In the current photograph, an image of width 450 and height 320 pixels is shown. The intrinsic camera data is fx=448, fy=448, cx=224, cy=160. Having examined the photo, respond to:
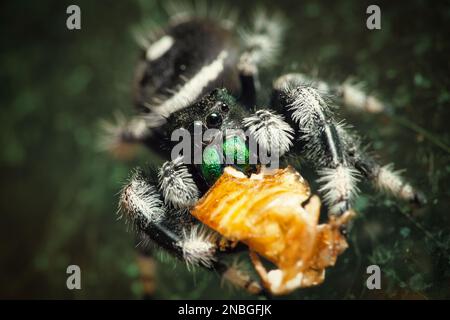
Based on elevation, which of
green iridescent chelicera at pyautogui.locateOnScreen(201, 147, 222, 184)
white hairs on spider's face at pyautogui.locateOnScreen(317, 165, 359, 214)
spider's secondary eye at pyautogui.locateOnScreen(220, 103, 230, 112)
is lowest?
white hairs on spider's face at pyautogui.locateOnScreen(317, 165, 359, 214)

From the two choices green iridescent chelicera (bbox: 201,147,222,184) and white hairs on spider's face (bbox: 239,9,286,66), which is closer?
green iridescent chelicera (bbox: 201,147,222,184)

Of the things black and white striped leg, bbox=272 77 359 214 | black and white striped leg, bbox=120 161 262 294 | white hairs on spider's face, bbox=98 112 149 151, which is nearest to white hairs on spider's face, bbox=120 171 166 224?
black and white striped leg, bbox=120 161 262 294

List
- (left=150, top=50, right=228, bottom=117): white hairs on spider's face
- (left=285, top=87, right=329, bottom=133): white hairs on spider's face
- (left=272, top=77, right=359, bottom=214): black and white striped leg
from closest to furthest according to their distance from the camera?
(left=272, top=77, right=359, bottom=214): black and white striped leg, (left=285, top=87, right=329, bottom=133): white hairs on spider's face, (left=150, top=50, right=228, bottom=117): white hairs on spider's face

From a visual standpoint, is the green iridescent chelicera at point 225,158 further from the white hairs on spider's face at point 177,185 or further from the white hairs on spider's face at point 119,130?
the white hairs on spider's face at point 119,130

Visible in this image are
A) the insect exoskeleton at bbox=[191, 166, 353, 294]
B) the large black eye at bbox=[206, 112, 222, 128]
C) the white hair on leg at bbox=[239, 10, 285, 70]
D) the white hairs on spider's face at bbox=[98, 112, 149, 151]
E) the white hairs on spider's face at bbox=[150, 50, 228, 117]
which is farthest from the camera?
the white hairs on spider's face at bbox=[98, 112, 149, 151]

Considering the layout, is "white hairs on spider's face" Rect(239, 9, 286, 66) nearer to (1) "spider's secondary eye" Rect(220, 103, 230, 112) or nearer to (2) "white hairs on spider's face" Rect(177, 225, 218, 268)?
(1) "spider's secondary eye" Rect(220, 103, 230, 112)

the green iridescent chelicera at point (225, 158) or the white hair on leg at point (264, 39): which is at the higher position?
the white hair on leg at point (264, 39)

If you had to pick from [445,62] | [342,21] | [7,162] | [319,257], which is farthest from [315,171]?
[7,162]

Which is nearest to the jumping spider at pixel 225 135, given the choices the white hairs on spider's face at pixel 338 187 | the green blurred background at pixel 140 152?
the white hairs on spider's face at pixel 338 187

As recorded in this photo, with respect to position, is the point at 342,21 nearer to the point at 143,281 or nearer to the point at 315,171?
the point at 315,171
